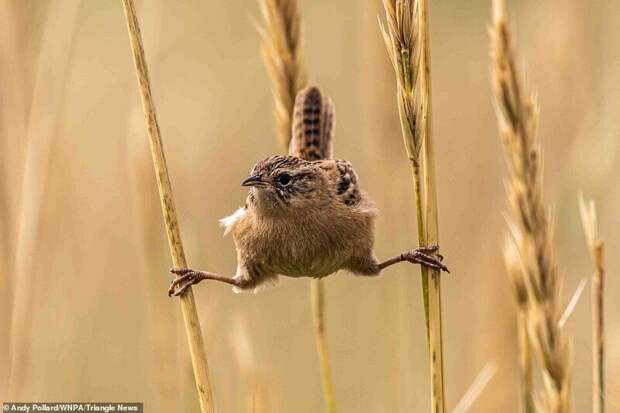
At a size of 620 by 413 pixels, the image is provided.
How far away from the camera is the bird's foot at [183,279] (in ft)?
8.44

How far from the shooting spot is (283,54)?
9.87 ft

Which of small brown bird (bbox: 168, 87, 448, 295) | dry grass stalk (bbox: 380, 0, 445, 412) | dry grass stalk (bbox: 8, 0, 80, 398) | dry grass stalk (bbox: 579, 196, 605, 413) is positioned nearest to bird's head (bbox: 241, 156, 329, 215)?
small brown bird (bbox: 168, 87, 448, 295)

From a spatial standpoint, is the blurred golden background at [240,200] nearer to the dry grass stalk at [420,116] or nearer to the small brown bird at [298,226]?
the small brown bird at [298,226]

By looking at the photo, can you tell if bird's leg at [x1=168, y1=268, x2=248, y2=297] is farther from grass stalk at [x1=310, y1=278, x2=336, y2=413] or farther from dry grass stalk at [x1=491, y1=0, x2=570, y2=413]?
dry grass stalk at [x1=491, y1=0, x2=570, y2=413]

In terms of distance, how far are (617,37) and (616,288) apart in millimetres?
1493

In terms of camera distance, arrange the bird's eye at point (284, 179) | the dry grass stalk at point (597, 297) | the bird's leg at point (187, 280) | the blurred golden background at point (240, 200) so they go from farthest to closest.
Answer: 1. the bird's eye at point (284, 179)
2. the blurred golden background at point (240, 200)
3. the bird's leg at point (187, 280)
4. the dry grass stalk at point (597, 297)

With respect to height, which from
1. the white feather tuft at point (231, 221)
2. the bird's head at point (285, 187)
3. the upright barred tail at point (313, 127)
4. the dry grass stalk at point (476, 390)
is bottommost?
the dry grass stalk at point (476, 390)

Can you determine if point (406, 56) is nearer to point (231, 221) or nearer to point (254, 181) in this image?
point (254, 181)

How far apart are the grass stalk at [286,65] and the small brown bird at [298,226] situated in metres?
0.30

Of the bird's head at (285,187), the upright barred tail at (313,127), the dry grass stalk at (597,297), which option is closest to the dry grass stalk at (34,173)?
the bird's head at (285,187)

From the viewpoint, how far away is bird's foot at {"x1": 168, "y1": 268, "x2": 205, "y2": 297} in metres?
2.57

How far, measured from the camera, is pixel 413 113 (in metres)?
2.42

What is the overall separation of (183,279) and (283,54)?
2.79 ft

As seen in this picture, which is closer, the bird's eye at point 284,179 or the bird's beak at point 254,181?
the bird's beak at point 254,181
